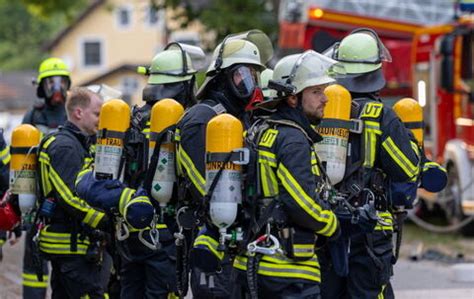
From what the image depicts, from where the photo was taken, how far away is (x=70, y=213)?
820 centimetres

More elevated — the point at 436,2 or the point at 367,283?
the point at 436,2

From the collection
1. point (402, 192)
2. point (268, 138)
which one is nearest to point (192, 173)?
point (268, 138)

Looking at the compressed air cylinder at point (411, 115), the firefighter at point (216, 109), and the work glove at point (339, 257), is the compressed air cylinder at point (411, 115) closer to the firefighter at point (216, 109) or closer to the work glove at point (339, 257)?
the firefighter at point (216, 109)

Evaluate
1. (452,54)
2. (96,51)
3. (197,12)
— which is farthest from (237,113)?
(96,51)

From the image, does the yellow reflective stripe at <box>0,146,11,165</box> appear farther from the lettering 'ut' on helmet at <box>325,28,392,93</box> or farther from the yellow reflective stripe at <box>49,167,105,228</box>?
the lettering 'ut' on helmet at <box>325,28,392,93</box>

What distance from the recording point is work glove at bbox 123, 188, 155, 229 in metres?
7.23

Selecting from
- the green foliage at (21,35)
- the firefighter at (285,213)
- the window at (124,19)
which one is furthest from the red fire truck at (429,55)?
the green foliage at (21,35)

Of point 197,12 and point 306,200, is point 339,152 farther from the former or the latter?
point 197,12

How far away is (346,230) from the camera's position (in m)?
7.21

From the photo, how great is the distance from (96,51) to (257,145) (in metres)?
63.4

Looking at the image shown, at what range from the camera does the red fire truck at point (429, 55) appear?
54.2 feet

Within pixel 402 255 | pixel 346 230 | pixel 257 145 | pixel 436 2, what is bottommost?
pixel 402 255

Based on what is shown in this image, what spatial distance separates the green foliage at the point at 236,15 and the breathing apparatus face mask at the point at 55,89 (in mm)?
11807

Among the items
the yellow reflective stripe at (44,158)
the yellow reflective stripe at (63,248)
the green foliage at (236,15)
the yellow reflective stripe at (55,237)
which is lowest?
the yellow reflective stripe at (63,248)
